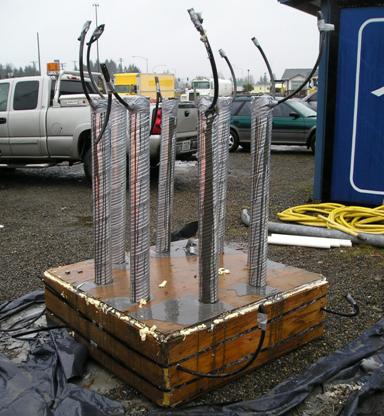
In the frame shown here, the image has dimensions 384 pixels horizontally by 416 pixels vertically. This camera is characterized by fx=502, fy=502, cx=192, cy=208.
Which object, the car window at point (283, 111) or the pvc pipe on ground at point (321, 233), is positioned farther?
the car window at point (283, 111)

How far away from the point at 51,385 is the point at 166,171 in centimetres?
149

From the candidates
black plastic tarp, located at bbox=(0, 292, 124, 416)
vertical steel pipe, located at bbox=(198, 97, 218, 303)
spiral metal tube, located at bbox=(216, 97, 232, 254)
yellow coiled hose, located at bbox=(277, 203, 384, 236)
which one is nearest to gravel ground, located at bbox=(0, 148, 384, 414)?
black plastic tarp, located at bbox=(0, 292, 124, 416)

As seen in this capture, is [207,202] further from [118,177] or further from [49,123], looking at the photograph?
[49,123]

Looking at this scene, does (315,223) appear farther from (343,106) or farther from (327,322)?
(327,322)

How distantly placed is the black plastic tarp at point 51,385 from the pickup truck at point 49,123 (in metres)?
5.50

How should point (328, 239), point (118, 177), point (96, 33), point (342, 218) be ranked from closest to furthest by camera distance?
1. point (96, 33)
2. point (118, 177)
3. point (328, 239)
4. point (342, 218)

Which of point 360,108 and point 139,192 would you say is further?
point 360,108

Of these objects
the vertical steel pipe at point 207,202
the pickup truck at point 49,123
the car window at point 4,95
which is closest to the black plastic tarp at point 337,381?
the vertical steel pipe at point 207,202

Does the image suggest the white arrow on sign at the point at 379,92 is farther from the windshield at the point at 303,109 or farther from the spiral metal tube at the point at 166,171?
the windshield at the point at 303,109

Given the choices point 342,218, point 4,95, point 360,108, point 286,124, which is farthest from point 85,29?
point 286,124

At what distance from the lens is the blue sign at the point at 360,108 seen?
20.1 feet

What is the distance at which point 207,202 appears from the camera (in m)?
2.60

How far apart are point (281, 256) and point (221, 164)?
7.40 ft

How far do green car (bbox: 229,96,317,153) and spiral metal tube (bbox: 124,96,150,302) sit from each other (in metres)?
11.0
